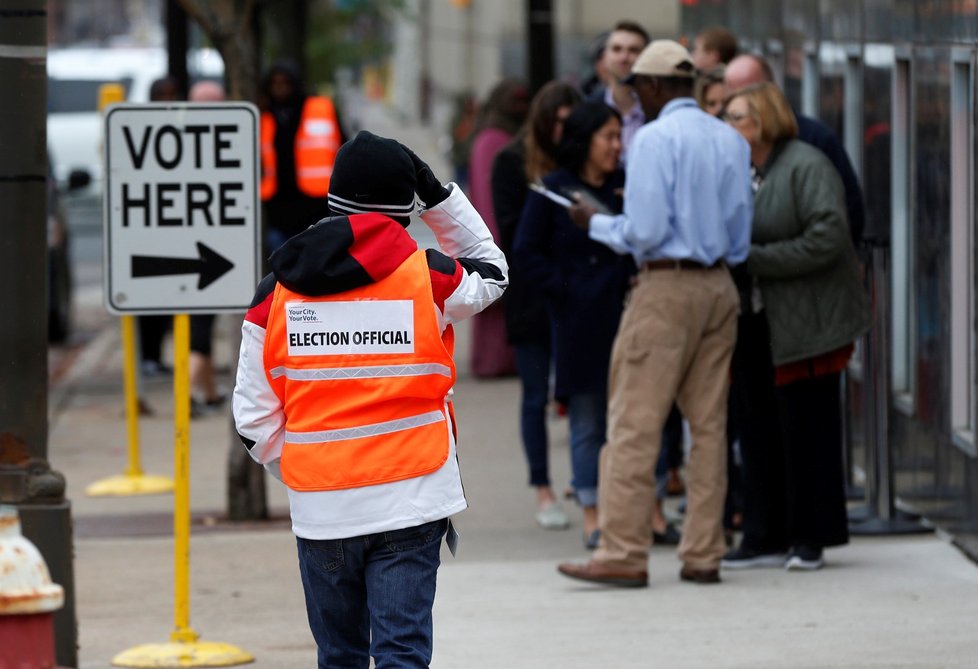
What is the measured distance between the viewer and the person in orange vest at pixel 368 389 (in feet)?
14.8

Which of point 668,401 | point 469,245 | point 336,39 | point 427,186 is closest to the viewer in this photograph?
point 427,186

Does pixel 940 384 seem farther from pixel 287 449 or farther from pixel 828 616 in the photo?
pixel 287 449

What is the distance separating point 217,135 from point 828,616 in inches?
109

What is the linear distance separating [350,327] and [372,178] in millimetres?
361

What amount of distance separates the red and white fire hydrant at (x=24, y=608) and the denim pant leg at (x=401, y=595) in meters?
0.91

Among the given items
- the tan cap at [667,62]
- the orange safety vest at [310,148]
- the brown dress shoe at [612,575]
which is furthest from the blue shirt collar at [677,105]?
the orange safety vest at [310,148]

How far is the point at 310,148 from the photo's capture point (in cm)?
1288

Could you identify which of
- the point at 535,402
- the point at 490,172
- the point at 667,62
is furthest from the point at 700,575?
the point at 490,172

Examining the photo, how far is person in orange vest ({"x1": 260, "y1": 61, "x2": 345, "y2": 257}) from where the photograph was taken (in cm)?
1288

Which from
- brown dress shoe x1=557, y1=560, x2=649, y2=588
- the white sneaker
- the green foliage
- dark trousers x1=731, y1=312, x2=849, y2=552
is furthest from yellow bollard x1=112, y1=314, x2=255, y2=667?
the green foliage

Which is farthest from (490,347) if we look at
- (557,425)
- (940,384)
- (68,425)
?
(940,384)

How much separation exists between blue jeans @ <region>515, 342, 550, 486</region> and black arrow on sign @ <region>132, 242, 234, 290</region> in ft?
8.24

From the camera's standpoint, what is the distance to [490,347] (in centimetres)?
1385

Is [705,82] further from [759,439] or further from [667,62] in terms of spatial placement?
[759,439]
